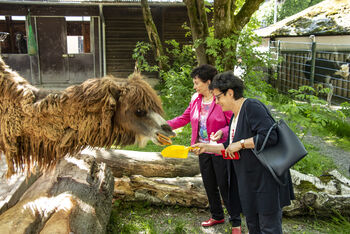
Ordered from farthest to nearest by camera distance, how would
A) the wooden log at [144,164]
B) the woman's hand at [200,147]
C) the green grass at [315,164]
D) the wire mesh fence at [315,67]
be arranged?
the wire mesh fence at [315,67]
the green grass at [315,164]
the wooden log at [144,164]
the woman's hand at [200,147]

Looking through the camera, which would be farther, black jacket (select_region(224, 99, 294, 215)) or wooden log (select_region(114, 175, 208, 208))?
wooden log (select_region(114, 175, 208, 208))

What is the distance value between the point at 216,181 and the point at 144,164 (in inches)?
62.7

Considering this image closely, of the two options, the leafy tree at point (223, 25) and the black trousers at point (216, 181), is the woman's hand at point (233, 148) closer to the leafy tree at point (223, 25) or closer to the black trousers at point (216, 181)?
the black trousers at point (216, 181)

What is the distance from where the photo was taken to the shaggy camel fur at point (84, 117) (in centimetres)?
300

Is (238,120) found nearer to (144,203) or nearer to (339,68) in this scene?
(144,203)

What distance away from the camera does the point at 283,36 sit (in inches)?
585

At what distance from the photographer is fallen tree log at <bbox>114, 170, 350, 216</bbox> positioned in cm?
459

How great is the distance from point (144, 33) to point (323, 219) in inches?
588

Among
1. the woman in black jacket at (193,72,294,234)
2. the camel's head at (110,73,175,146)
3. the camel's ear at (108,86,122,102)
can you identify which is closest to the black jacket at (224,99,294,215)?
the woman in black jacket at (193,72,294,234)

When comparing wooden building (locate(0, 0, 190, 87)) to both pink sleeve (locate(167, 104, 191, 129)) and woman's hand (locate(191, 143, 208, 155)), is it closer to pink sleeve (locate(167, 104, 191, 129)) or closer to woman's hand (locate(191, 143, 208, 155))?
pink sleeve (locate(167, 104, 191, 129))

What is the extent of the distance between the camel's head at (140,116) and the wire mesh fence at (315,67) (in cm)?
785

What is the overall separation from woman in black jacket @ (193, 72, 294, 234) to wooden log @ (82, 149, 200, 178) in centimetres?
234

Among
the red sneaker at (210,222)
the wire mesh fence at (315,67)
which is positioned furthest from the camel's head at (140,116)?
the wire mesh fence at (315,67)

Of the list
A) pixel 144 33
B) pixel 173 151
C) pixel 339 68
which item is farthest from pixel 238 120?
pixel 144 33
